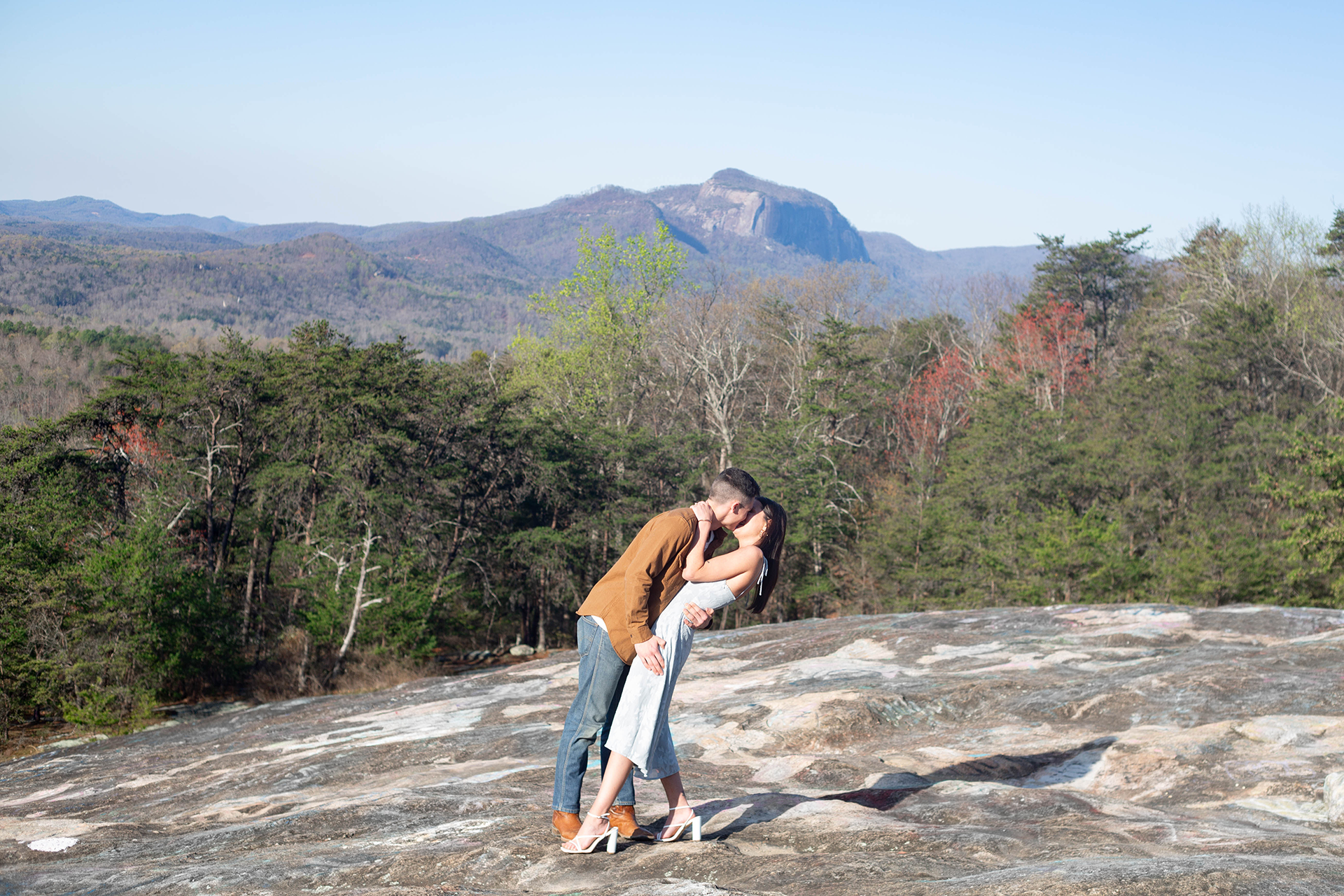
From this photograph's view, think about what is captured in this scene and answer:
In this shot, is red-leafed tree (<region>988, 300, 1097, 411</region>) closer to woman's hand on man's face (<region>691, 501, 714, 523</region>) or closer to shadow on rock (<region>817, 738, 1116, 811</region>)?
shadow on rock (<region>817, 738, 1116, 811</region>)

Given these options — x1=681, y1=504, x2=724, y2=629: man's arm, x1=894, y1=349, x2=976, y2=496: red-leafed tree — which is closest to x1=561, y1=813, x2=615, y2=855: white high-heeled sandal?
x1=681, y1=504, x2=724, y2=629: man's arm

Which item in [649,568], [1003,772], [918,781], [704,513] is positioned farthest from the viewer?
[1003,772]

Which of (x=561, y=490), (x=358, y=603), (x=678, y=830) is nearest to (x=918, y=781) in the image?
(x=678, y=830)

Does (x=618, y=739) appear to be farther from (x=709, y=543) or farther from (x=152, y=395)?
(x=152, y=395)

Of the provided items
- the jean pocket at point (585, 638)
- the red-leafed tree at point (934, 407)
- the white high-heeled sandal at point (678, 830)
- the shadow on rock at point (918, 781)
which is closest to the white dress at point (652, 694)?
the jean pocket at point (585, 638)

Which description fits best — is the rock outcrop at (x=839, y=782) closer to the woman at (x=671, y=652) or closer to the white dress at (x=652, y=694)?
the woman at (x=671, y=652)

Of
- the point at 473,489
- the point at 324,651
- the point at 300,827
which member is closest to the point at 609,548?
the point at 473,489

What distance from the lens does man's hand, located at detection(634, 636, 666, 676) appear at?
415 cm

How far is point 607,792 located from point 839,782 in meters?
2.49

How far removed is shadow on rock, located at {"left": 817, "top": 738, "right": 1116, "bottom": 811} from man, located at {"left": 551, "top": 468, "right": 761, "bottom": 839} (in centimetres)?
184

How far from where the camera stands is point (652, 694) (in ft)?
14.0

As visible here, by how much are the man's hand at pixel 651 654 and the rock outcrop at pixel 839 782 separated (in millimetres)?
879

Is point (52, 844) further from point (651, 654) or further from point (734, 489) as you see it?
point (734, 489)

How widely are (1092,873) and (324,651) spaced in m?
27.2
